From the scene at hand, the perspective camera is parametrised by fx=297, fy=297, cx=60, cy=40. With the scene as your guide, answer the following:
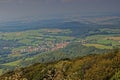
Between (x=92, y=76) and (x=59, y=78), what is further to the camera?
(x=92, y=76)

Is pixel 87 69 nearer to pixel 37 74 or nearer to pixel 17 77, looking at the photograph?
pixel 37 74

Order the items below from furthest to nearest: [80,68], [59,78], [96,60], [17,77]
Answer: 1. [96,60]
2. [80,68]
3. [59,78]
4. [17,77]

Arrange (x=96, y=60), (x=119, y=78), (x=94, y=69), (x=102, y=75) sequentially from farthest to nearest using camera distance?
(x=96, y=60) < (x=94, y=69) < (x=102, y=75) < (x=119, y=78)

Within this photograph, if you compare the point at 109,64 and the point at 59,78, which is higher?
the point at 59,78

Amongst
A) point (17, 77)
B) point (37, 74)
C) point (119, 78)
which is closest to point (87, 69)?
point (37, 74)

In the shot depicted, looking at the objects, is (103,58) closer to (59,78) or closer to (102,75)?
(102,75)

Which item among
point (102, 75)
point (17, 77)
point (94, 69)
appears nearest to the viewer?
point (17, 77)

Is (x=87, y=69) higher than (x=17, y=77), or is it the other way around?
(x=17, y=77)

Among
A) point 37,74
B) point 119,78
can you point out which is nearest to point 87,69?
point 37,74

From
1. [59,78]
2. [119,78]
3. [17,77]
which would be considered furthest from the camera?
[119,78]

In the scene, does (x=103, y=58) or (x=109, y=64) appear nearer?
(x=109, y=64)
